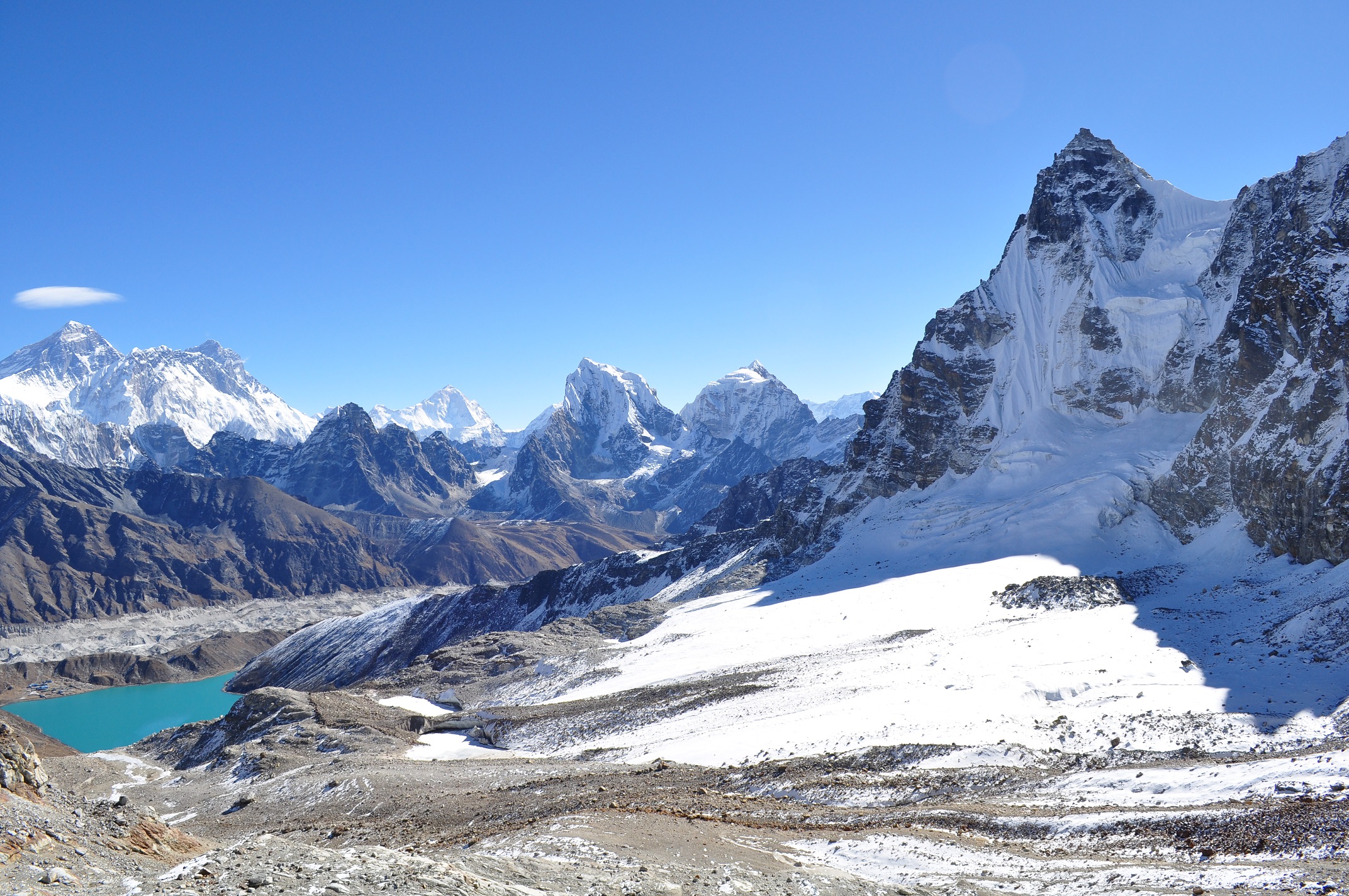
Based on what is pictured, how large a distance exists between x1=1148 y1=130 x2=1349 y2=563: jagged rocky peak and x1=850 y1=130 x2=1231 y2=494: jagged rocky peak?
607 cm

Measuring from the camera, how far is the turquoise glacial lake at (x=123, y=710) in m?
109

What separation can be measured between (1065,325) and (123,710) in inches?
6143

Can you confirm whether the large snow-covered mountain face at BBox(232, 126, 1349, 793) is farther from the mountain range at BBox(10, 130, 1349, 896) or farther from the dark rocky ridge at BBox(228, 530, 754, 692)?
the dark rocky ridge at BBox(228, 530, 754, 692)

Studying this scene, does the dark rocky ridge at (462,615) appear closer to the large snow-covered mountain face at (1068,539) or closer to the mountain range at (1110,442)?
the mountain range at (1110,442)

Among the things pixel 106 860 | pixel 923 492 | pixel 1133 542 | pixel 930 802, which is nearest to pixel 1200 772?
pixel 930 802

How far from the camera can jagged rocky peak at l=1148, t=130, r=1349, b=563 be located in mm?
52406

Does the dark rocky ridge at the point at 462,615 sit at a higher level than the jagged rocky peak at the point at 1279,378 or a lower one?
lower

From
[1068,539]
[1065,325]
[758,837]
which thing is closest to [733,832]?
[758,837]

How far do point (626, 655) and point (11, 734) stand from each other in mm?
52914

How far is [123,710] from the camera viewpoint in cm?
12769

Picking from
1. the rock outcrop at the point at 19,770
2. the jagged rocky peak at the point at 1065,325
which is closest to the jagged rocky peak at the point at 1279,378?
the jagged rocky peak at the point at 1065,325

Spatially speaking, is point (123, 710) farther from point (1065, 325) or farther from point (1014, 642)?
point (1065, 325)

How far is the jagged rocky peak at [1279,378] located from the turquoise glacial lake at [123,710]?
125 meters

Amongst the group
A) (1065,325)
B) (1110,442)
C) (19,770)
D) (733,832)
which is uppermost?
(1065,325)
